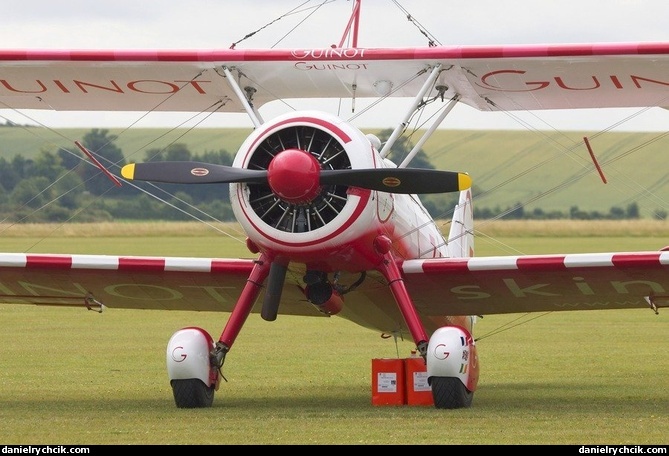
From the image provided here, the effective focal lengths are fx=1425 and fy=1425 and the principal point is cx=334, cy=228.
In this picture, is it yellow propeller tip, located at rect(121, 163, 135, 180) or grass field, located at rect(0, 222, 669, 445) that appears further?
yellow propeller tip, located at rect(121, 163, 135, 180)

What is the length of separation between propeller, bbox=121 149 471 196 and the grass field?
1301 mm

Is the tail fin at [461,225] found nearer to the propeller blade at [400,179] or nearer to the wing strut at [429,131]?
the wing strut at [429,131]

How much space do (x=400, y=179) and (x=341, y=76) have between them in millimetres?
2424

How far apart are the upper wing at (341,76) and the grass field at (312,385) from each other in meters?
1.70

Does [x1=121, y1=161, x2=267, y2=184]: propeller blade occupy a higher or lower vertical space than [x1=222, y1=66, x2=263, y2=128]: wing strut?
lower

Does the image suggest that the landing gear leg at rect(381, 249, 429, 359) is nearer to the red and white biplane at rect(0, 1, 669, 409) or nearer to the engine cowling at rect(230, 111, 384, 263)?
the red and white biplane at rect(0, 1, 669, 409)

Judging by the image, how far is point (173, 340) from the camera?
39.5 feet

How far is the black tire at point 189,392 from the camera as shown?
12.0 m

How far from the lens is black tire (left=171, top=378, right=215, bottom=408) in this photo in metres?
12.0

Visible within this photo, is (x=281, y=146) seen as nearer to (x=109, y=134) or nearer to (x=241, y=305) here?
(x=241, y=305)

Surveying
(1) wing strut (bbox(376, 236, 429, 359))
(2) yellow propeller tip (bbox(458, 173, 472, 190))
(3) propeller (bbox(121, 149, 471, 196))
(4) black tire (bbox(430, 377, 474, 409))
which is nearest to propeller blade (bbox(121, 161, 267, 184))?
(3) propeller (bbox(121, 149, 471, 196))

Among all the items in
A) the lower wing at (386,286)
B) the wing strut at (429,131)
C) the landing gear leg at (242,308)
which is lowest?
the landing gear leg at (242,308)

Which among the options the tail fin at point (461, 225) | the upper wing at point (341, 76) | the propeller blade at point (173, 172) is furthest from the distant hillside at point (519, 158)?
the propeller blade at point (173, 172)
